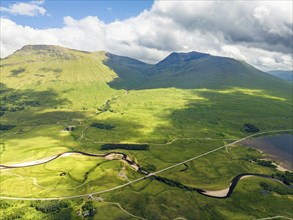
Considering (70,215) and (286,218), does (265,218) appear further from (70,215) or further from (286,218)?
(70,215)

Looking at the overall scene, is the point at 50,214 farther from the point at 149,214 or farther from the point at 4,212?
the point at 149,214

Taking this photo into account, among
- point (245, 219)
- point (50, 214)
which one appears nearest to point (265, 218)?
point (245, 219)

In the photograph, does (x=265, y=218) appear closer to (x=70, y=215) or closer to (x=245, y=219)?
(x=245, y=219)

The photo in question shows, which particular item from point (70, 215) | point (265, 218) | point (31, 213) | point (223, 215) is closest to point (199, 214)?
point (223, 215)

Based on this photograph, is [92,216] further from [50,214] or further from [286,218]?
[286,218]

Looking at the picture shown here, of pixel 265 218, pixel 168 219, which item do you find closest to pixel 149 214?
pixel 168 219

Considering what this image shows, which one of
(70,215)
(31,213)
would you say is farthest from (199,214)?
(31,213)
